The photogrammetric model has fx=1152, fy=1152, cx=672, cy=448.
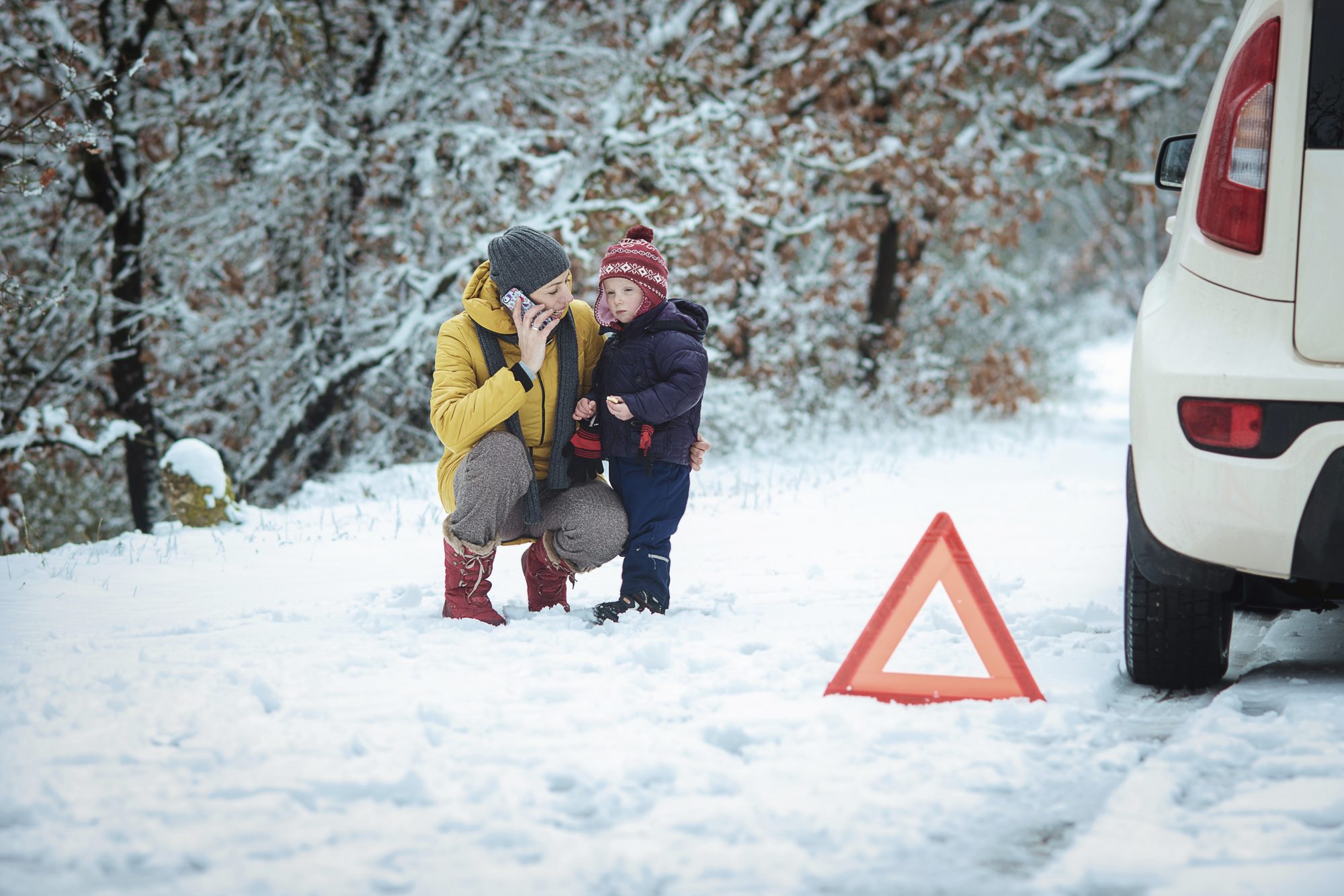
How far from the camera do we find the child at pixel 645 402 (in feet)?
12.5

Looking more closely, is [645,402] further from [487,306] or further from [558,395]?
[487,306]

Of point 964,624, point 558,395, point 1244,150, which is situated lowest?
point 964,624

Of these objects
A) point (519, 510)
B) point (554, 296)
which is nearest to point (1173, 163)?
point (554, 296)

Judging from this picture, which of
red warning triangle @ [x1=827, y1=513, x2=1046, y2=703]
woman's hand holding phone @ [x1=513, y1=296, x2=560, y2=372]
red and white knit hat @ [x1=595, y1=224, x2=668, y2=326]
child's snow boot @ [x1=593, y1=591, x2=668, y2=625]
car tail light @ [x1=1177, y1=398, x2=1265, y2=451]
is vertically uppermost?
red and white knit hat @ [x1=595, y1=224, x2=668, y2=326]

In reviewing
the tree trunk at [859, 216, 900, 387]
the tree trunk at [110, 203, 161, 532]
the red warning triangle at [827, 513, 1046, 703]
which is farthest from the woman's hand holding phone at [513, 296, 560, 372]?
the tree trunk at [859, 216, 900, 387]

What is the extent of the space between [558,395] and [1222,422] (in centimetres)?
206

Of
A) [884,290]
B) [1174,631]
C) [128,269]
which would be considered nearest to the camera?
[1174,631]

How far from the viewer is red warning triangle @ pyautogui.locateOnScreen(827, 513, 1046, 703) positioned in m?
3.02

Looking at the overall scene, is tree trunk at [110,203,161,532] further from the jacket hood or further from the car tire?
the car tire

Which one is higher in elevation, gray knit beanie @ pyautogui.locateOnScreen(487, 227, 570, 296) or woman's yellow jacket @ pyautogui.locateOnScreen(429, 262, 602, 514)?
gray knit beanie @ pyautogui.locateOnScreen(487, 227, 570, 296)

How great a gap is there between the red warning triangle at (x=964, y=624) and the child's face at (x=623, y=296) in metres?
1.31

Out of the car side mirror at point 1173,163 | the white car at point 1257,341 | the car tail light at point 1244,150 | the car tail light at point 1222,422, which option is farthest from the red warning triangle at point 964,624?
the car side mirror at point 1173,163

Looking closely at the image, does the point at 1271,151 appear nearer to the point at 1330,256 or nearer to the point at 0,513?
the point at 1330,256

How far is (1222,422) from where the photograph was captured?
262cm
